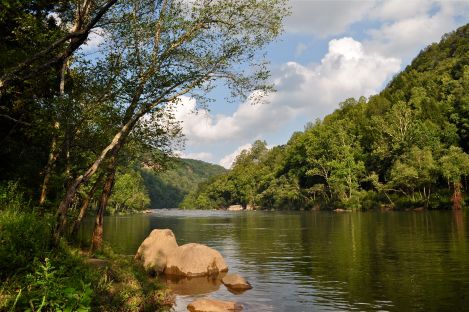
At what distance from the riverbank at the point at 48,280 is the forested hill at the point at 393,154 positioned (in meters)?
86.0

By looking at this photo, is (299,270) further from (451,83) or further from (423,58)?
(423,58)

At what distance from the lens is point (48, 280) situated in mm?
9617

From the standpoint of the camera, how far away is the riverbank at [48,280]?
30.3 feet

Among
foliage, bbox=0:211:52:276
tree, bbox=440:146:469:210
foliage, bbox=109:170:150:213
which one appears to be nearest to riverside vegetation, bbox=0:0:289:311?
foliage, bbox=0:211:52:276

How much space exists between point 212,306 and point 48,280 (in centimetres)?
926

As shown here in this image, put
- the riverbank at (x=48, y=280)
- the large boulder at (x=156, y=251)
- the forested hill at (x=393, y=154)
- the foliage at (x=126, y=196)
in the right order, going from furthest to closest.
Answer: the foliage at (x=126, y=196) → the forested hill at (x=393, y=154) → the large boulder at (x=156, y=251) → the riverbank at (x=48, y=280)

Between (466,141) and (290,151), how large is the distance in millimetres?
71798

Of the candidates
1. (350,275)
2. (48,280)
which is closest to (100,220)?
(350,275)

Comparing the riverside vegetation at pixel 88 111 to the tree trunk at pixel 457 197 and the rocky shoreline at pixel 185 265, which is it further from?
the tree trunk at pixel 457 197

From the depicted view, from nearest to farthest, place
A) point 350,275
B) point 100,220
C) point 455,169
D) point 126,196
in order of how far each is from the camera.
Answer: point 350,275, point 100,220, point 455,169, point 126,196

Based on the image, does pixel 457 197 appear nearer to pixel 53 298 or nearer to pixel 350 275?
pixel 350 275

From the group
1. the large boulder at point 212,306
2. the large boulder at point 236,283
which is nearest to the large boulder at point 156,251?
the large boulder at point 236,283

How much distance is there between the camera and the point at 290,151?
16825 centimetres

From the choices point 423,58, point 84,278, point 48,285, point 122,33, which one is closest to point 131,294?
point 84,278
